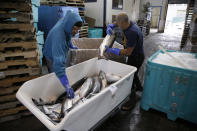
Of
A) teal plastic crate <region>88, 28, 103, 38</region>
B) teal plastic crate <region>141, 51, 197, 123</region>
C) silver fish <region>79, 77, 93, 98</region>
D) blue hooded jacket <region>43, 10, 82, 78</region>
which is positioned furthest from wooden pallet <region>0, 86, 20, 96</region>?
teal plastic crate <region>88, 28, 103, 38</region>

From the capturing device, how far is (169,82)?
214 centimetres

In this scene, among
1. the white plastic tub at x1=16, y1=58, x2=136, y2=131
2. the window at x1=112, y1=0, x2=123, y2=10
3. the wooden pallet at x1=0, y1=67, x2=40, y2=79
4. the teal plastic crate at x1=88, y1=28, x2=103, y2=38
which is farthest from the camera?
the window at x1=112, y1=0, x2=123, y2=10

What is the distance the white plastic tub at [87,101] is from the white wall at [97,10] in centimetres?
573

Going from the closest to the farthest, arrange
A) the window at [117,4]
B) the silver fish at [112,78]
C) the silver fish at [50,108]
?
the silver fish at [50,108] < the silver fish at [112,78] < the window at [117,4]

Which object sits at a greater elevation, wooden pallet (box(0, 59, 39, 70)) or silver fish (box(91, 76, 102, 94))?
wooden pallet (box(0, 59, 39, 70))

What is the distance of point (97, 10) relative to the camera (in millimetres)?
7902

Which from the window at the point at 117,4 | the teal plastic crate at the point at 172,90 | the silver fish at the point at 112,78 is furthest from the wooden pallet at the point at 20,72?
the window at the point at 117,4

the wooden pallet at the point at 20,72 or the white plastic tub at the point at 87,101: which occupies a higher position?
the wooden pallet at the point at 20,72

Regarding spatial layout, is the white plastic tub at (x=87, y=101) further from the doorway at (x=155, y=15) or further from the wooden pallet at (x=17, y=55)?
the doorway at (x=155, y=15)

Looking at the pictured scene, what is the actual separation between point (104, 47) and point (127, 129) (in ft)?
5.17

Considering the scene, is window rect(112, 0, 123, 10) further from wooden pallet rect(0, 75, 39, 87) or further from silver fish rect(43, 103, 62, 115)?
silver fish rect(43, 103, 62, 115)

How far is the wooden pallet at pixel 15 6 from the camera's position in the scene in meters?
1.99

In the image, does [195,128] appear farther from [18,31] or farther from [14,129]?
[18,31]

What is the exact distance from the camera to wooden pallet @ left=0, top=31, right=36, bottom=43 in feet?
6.65
